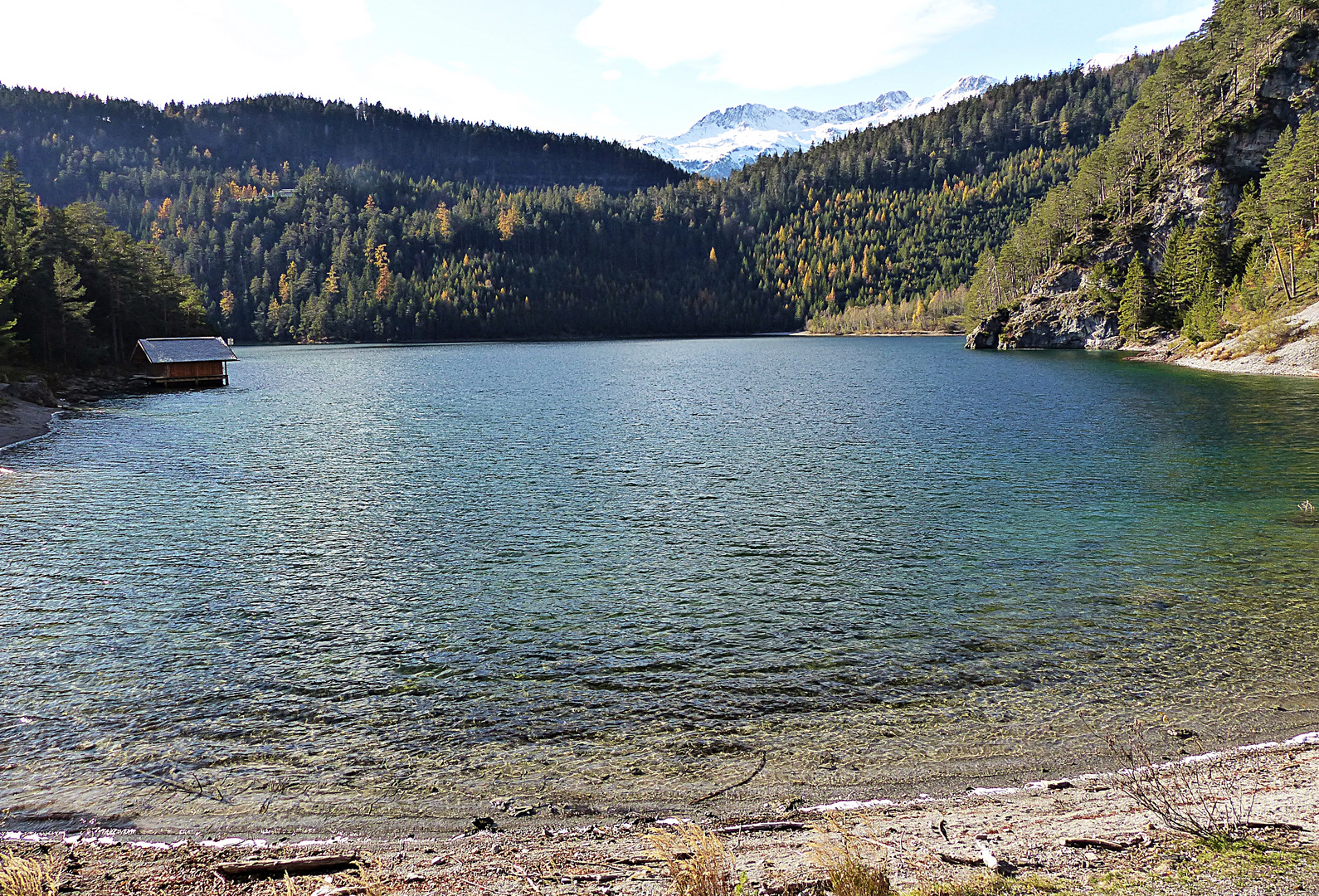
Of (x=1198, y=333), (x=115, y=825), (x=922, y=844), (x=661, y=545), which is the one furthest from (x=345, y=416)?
(x=1198, y=333)

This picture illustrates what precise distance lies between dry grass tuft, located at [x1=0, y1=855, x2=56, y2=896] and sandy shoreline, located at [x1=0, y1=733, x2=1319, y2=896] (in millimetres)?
827

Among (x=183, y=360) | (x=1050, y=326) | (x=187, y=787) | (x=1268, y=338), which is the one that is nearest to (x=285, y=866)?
(x=187, y=787)

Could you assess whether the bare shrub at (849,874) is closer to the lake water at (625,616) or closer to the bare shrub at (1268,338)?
the lake water at (625,616)

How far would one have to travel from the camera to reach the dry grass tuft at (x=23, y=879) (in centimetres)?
837

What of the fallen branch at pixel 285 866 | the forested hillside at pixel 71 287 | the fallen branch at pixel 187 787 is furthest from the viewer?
the forested hillside at pixel 71 287

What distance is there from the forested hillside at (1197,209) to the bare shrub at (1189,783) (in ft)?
333

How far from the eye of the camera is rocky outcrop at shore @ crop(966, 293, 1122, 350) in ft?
464

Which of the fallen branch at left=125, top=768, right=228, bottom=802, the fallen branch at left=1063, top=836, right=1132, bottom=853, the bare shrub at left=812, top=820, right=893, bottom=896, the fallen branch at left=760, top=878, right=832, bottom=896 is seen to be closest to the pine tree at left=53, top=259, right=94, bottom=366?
the fallen branch at left=125, top=768, right=228, bottom=802

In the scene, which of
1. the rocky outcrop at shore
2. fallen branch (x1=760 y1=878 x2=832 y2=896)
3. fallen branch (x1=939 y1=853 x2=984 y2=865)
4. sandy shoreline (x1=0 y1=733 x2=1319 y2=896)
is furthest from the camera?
the rocky outcrop at shore

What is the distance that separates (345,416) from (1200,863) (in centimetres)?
6611

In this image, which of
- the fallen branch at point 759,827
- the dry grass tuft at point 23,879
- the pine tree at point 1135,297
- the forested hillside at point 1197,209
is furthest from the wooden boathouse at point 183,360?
the pine tree at point 1135,297

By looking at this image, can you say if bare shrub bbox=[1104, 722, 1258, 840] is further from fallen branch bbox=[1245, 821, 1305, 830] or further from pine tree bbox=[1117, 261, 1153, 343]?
pine tree bbox=[1117, 261, 1153, 343]

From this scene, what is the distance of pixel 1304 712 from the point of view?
14.5m

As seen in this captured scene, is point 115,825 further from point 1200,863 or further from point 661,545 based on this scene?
point 661,545
